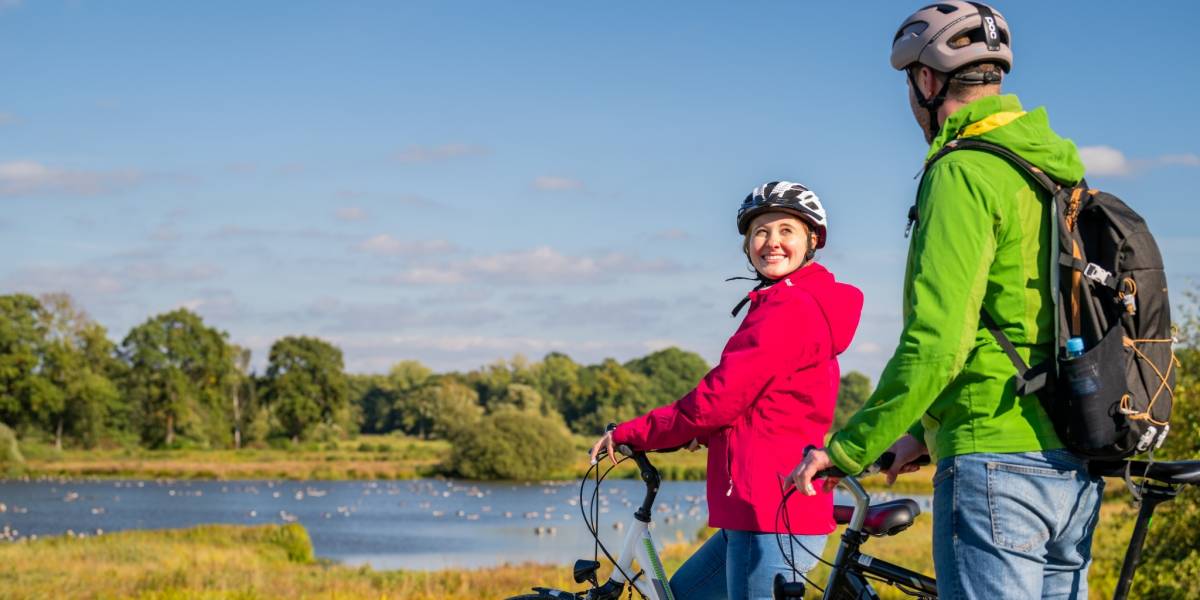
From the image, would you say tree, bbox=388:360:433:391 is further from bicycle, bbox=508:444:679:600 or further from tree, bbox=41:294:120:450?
bicycle, bbox=508:444:679:600

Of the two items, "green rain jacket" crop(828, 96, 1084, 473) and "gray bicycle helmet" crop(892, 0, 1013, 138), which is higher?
"gray bicycle helmet" crop(892, 0, 1013, 138)

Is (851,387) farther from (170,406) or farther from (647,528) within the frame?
(647,528)

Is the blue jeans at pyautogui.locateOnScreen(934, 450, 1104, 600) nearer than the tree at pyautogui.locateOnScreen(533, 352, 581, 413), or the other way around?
the blue jeans at pyautogui.locateOnScreen(934, 450, 1104, 600)

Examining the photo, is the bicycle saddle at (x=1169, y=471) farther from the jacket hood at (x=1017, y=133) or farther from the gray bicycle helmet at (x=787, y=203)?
the gray bicycle helmet at (x=787, y=203)

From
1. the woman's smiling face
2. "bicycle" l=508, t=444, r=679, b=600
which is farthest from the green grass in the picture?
the woman's smiling face

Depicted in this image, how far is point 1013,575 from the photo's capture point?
289 cm

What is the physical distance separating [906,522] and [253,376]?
90.9m

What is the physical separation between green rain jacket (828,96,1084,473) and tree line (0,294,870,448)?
207ft

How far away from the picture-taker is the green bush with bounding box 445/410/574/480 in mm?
63469

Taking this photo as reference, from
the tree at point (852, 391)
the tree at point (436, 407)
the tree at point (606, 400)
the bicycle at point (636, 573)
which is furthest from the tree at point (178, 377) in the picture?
the bicycle at point (636, 573)

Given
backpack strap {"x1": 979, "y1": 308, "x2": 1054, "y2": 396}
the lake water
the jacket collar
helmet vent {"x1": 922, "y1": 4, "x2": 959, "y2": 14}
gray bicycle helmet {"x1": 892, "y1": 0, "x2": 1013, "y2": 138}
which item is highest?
helmet vent {"x1": 922, "y1": 4, "x2": 959, "y2": 14}

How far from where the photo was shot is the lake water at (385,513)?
33062mm

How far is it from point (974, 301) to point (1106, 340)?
324 millimetres

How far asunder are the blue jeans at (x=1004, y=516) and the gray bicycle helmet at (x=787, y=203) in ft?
4.41
